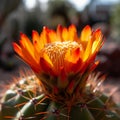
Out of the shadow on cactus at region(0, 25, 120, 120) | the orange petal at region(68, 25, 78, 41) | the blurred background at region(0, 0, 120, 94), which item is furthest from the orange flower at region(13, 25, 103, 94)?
the blurred background at region(0, 0, 120, 94)

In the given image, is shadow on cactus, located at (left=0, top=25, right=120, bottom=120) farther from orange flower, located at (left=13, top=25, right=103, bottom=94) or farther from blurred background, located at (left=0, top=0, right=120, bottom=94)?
blurred background, located at (left=0, top=0, right=120, bottom=94)

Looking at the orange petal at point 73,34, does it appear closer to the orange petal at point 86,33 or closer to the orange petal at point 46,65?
the orange petal at point 86,33

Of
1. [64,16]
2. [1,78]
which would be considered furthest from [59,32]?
[64,16]

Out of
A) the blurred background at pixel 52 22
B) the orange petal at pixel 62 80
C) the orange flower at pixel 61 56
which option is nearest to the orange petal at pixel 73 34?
the orange flower at pixel 61 56

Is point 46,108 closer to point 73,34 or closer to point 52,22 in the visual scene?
point 73,34

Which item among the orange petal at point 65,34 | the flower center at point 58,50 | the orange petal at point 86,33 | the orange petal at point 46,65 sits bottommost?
the orange petal at point 46,65

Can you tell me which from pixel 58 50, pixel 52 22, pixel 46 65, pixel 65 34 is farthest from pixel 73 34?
pixel 52 22

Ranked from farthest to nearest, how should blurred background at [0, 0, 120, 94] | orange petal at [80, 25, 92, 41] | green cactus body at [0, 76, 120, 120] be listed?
blurred background at [0, 0, 120, 94] → orange petal at [80, 25, 92, 41] → green cactus body at [0, 76, 120, 120]

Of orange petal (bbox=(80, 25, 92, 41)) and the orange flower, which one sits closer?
the orange flower

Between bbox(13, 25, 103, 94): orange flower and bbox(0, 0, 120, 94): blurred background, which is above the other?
bbox(0, 0, 120, 94): blurred background

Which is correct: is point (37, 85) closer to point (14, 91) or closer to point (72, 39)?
point (14, 91)
